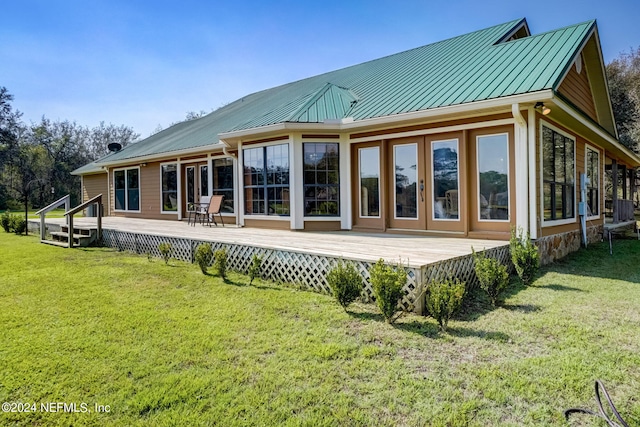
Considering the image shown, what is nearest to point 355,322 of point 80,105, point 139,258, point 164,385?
point 164,385

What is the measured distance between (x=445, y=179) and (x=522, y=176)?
1.25 m

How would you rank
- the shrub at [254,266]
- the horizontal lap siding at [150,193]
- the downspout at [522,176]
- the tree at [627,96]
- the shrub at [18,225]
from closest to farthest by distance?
the shrub at [254,266] → the downspout at [522,176] → the shrub at [18,225] → the horizontal lap siding at [150,193] → the tree at [627,96]

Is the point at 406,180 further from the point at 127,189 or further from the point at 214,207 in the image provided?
the point at 127,189

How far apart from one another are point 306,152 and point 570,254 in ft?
18.0

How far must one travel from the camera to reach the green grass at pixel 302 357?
7.17 ft

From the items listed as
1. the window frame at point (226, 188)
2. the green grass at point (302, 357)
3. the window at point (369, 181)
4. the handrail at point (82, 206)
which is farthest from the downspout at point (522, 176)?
the handrail at point (82, 206)

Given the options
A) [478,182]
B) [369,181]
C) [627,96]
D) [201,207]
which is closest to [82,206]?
[201,207]

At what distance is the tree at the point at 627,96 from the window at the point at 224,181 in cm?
1864

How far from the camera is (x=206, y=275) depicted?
5.63m

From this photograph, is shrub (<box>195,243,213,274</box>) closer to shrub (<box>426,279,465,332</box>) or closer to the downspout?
shrub (<box>426,279,465,332</box>)

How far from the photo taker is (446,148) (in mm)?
6922

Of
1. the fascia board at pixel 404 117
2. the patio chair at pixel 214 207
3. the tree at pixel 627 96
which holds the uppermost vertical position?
the tree at pixel 627 96

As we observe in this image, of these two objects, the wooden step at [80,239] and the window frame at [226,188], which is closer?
the wooden step at [80,239]

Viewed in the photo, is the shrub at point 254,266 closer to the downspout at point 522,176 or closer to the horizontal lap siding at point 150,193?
the downspout at point 522,176
